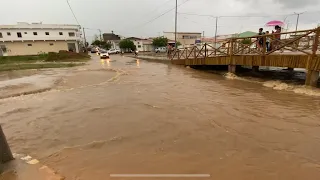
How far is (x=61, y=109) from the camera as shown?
6.92 metres

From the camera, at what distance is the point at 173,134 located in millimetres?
4734

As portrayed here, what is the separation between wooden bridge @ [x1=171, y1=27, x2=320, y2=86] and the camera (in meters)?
8.42

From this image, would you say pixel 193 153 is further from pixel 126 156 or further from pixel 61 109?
pixel 61 109

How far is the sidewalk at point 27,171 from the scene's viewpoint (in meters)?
3.22

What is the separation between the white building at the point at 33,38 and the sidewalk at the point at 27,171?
47583 millimetres

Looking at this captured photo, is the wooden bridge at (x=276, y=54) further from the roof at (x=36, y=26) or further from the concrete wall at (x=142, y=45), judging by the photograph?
the concrete wall at (x=142, y=45)

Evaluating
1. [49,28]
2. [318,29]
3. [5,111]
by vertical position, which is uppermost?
[49,28]

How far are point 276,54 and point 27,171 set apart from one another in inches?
421

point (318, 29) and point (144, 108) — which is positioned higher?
point (318, 29)

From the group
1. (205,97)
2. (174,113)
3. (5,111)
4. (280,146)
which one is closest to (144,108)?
(174,113)

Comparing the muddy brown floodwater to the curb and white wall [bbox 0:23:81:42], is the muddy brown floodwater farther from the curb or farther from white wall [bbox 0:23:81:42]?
white wall [bbox 0:23:81:42]

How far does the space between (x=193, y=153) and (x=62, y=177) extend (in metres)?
2.24

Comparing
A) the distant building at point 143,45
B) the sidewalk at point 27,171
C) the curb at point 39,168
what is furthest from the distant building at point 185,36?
the sidewalk at point 27,171

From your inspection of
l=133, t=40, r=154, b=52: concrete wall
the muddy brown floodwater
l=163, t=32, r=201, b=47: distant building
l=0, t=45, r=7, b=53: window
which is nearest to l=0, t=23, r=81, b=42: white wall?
l=0, t=45, r=7, b=53: window
